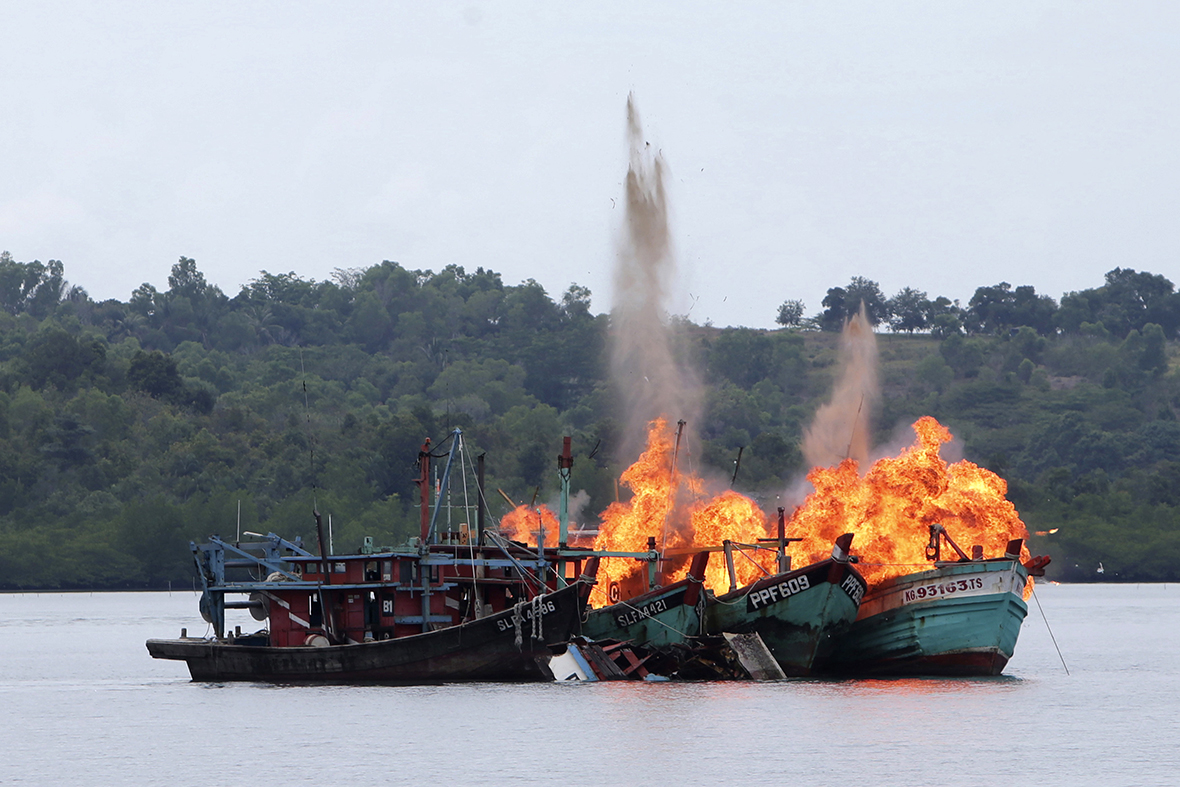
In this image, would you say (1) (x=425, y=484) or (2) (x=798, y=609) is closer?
(2) (x=798, y=609)

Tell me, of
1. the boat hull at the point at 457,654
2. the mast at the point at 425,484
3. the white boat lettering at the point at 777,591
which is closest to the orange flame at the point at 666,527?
the white boat lettering at the point at 777,591

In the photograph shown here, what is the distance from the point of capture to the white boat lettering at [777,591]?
64.8 meters

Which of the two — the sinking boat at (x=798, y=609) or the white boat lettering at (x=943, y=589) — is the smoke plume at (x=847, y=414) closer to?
the white boat lettering at (x=943, y=589)

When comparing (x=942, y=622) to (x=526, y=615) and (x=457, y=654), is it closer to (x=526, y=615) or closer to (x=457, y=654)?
(x=526, y=615)

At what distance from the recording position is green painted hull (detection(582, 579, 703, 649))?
Answer: 65.7 meters

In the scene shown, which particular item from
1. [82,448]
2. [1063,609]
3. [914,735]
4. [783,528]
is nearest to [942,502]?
[783,528]

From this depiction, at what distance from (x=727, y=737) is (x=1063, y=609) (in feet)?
389

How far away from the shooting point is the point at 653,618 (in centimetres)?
6656

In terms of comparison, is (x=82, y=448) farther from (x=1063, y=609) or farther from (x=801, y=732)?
(x=801, y=732)

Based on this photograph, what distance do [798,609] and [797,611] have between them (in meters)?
0.10

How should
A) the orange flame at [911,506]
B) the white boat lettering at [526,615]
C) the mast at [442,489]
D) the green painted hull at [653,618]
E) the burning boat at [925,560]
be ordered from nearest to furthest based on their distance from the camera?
the white boat lettering at [526,615] < the burning boat at [925,560] < the green painted hull at [653,618] < the mast at [442,489] < the orange flame at [911,506]

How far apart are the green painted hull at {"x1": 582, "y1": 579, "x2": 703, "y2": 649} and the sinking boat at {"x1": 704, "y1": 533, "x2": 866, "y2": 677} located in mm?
1298

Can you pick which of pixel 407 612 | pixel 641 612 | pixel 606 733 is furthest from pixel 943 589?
pixel 407 612

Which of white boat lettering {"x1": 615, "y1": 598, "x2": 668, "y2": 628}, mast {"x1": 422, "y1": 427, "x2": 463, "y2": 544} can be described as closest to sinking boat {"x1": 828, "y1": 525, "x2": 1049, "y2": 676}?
white boat lettering {"x1": 615, "y1": 598, "x2": 668, "y2": 628}
